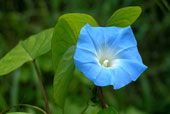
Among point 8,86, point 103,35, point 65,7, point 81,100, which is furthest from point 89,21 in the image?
point 65,7

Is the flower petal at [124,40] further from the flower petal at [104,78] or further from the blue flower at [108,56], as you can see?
the flower petal at [104,78]

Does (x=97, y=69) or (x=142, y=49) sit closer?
(x=97, y=69)

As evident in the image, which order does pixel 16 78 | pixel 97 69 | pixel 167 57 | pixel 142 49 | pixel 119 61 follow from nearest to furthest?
pixel 97 69
pixel 119 61
pixel 16 78
pixel 167 57
pixel 142 49

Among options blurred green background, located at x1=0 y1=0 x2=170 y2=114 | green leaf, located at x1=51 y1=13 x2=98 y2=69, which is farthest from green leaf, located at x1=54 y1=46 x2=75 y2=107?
blurred green background, located at x1=0 y1=0 x2=170 y2=114

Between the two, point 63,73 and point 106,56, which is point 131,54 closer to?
point 106,56

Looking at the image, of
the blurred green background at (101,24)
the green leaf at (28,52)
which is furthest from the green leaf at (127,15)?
the blurred green background at (101,24)

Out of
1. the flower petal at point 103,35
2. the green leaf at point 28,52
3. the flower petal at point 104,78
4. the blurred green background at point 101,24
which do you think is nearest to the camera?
the flower petal at point 104,78

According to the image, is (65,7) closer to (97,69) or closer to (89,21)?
(89,21)

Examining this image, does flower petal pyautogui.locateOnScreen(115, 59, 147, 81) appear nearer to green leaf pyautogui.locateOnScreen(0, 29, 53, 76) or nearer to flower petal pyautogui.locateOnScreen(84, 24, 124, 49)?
flower petal pyautogui.locateOnScreen(84, 24, 124, 49)
